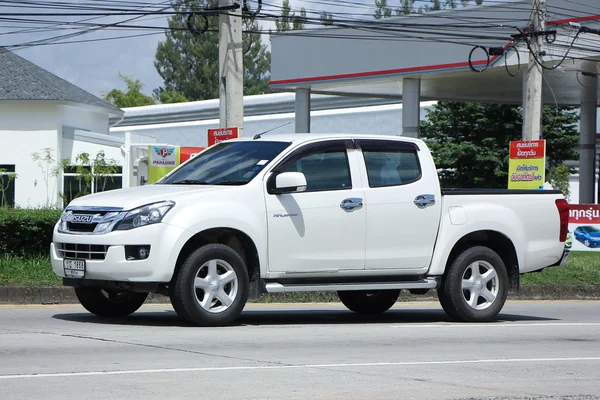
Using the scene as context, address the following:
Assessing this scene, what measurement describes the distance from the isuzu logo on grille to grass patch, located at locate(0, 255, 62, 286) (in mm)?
3832

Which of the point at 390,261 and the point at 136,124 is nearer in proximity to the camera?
the point at 390,261

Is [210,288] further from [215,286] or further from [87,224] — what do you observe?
[87,224]

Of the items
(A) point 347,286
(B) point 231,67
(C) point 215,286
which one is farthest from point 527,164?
(C) point 215,286

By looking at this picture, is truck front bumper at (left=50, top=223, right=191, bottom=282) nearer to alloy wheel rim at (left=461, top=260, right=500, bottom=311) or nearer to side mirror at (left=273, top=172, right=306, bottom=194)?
side mirror at (left=273, top=172, right=306, bottom=194)

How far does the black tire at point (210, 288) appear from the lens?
1036 centimetres

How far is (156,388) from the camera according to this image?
7273 mm

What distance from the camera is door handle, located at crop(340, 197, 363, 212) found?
443 inches

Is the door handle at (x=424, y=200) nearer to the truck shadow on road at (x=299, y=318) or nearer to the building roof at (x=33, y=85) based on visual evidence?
the truck shadow on road at (x=299, y=318)

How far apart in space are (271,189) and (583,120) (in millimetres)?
30637

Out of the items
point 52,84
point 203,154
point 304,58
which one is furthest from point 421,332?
point 52,84

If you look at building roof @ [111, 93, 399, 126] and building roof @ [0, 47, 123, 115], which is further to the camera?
building roof @ [111, 93, 399, 126]

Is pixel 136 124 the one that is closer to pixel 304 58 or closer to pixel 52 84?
pixel 52 84

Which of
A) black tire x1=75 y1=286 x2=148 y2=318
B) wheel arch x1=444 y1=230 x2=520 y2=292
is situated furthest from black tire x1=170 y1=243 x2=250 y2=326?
wheel arch x1=444 y1=230 x2=520 y2=292

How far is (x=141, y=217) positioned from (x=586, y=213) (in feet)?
58.1
